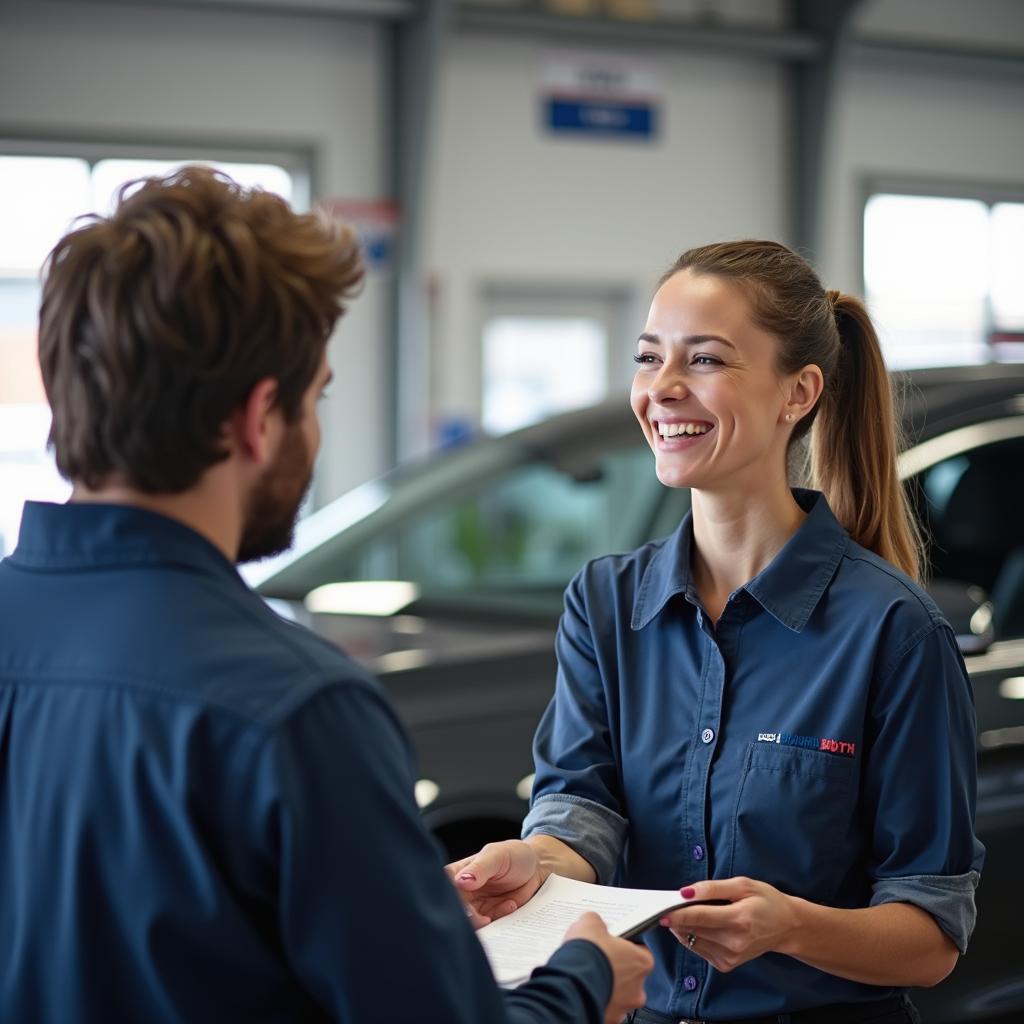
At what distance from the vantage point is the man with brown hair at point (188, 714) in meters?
1.02

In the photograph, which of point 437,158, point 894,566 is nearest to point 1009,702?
point 894,566

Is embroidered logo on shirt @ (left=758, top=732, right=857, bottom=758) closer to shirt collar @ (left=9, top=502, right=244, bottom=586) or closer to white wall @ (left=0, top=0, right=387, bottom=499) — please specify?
shirt collar @ (left=9, top=502, right=244, bottom=586)

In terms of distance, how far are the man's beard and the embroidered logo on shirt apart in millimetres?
717

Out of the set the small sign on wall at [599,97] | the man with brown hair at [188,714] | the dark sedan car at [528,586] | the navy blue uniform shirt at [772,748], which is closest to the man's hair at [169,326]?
the man with brown hair at [188,714]

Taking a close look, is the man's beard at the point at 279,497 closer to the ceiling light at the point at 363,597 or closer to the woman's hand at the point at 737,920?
the woman's hand at the point at 737,920

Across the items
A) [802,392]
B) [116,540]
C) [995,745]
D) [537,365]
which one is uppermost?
[537,365]

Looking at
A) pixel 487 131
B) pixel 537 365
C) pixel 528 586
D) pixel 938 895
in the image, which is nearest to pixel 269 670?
pixel 938 895

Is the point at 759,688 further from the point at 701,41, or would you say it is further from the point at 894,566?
the point at 701,41

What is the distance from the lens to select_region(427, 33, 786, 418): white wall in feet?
26.8

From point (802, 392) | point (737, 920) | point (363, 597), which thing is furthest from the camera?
point (363, 597)

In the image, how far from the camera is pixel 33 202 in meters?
7.32

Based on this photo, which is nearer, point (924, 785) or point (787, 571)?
point (924, 785)

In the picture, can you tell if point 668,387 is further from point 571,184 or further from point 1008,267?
point 1008,267

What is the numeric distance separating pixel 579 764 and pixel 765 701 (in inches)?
9.5
